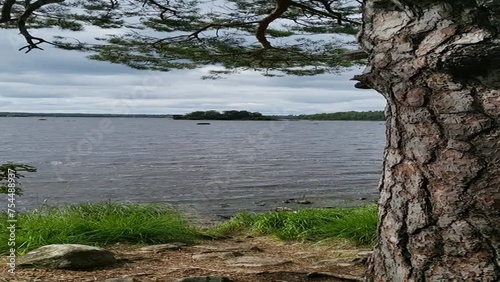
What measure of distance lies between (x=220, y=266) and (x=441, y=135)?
2351 mm

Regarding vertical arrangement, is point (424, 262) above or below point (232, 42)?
below

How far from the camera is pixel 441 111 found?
6.71ft

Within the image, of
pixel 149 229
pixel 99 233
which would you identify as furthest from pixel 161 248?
pixel 99 233

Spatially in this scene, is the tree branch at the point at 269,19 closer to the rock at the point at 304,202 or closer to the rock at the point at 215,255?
the rock at the point at 215,255

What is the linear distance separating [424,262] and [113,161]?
27.4 metres

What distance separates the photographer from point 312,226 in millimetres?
6316

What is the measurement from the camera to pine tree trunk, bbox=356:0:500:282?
195 cm

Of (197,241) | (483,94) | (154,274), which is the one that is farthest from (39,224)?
(483,94)

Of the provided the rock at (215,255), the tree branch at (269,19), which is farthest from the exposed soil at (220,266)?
the tree branch at (269,19)

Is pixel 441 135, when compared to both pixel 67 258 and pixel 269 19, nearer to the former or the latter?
pixel 67 258

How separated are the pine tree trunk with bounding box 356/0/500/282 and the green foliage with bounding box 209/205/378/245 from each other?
3191 mm

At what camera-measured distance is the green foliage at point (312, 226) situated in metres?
5.50

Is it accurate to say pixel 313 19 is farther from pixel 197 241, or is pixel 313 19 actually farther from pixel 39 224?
pixel 39 224

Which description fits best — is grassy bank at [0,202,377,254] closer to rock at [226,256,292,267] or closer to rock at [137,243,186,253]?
rock at [137,243,186,253]
